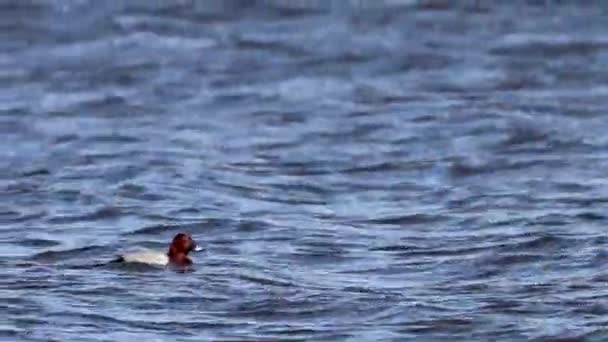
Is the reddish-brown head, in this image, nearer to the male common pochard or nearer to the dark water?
the male common pochard

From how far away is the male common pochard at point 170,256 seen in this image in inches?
439

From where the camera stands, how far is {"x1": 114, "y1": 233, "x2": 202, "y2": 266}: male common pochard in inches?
439

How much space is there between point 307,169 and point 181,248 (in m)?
3.34

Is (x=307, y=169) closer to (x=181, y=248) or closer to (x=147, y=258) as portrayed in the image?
(x=181, y=248)

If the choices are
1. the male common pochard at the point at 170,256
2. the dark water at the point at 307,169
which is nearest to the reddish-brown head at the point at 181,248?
the male common pochard at the point at 170,256

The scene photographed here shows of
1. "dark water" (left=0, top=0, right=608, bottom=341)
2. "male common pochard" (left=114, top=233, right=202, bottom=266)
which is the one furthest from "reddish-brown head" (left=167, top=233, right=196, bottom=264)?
"dark water" (left=0, top=0, right=608, bottom=341)

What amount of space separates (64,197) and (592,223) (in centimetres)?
338

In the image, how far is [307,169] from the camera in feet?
48.1

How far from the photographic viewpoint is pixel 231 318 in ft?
32.8

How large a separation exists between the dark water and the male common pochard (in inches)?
3.8

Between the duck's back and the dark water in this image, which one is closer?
the dark water

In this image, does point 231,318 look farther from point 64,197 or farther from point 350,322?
point 64,197

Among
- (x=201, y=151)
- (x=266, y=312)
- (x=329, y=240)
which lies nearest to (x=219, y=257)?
(x=329, y=240)

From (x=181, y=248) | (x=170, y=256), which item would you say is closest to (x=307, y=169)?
(x=181, y=248)
